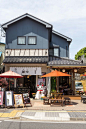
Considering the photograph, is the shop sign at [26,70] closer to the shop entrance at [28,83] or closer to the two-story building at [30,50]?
the two-story building at [30,50]

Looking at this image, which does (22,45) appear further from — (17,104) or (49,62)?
(17,104)

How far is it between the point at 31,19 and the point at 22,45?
3247mm

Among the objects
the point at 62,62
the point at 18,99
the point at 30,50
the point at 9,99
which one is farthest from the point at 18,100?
the point at 30,50

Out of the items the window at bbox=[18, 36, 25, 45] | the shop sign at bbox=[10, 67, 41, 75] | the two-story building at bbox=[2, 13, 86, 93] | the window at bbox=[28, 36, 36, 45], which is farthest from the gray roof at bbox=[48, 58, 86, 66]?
the window at bbox=[18, 36, 25, 45]

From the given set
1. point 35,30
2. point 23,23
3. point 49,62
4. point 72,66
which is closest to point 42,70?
point 49,62

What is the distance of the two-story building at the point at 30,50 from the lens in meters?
17.7

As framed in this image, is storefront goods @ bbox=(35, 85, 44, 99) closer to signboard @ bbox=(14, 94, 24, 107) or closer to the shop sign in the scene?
the shop sign

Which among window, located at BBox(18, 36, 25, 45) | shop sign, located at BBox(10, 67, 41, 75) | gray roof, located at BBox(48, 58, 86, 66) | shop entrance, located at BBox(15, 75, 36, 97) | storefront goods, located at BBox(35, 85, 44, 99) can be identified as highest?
window, located at BBox(18, 36, 25, 45)

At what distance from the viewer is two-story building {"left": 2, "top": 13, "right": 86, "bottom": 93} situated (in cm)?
1766

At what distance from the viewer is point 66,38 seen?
25.7 metres
